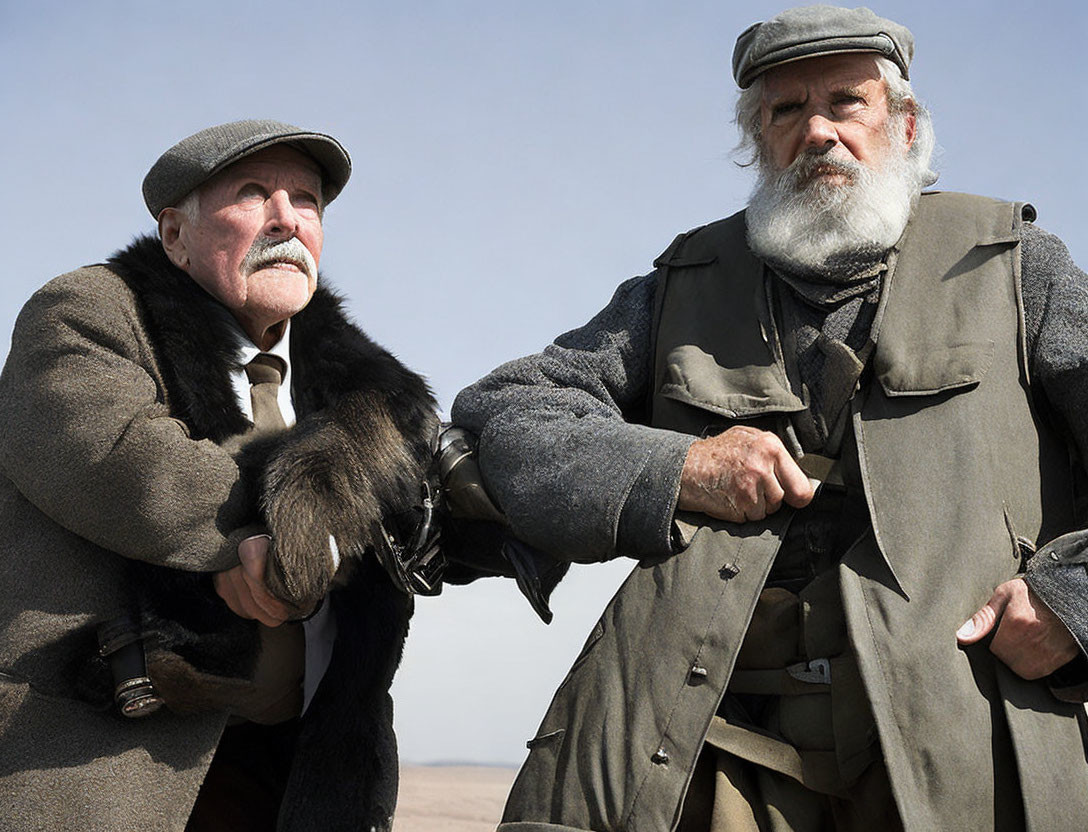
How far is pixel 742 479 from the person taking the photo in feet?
10.1

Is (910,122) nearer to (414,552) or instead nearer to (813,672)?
(813,672)

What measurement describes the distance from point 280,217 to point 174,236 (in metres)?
0.34

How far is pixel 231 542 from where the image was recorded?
11.1 ft

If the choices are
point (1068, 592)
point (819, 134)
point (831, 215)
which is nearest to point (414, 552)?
point (831, 215)

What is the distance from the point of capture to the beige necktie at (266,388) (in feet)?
12.4

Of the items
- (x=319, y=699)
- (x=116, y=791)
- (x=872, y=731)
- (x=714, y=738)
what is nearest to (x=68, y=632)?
(x=116, y=791)

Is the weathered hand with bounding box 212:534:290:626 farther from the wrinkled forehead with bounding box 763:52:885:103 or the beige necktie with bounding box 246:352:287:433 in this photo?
the wrinkled forehead with bounding box 763:52:885:103

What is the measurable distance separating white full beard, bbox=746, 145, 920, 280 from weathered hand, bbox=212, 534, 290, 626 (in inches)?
57.6

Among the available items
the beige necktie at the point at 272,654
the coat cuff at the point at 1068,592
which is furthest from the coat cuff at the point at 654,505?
the beige necktie at the point at 272,654

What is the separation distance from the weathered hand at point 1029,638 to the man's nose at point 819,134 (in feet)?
4.10

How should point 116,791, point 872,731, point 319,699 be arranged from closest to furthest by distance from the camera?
point 872,731, point 116,791, point 319,699

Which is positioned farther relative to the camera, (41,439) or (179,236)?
(179,236)

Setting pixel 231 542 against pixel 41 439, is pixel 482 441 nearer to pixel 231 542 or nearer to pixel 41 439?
pixel 231 542

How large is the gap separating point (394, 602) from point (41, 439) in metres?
1.04
